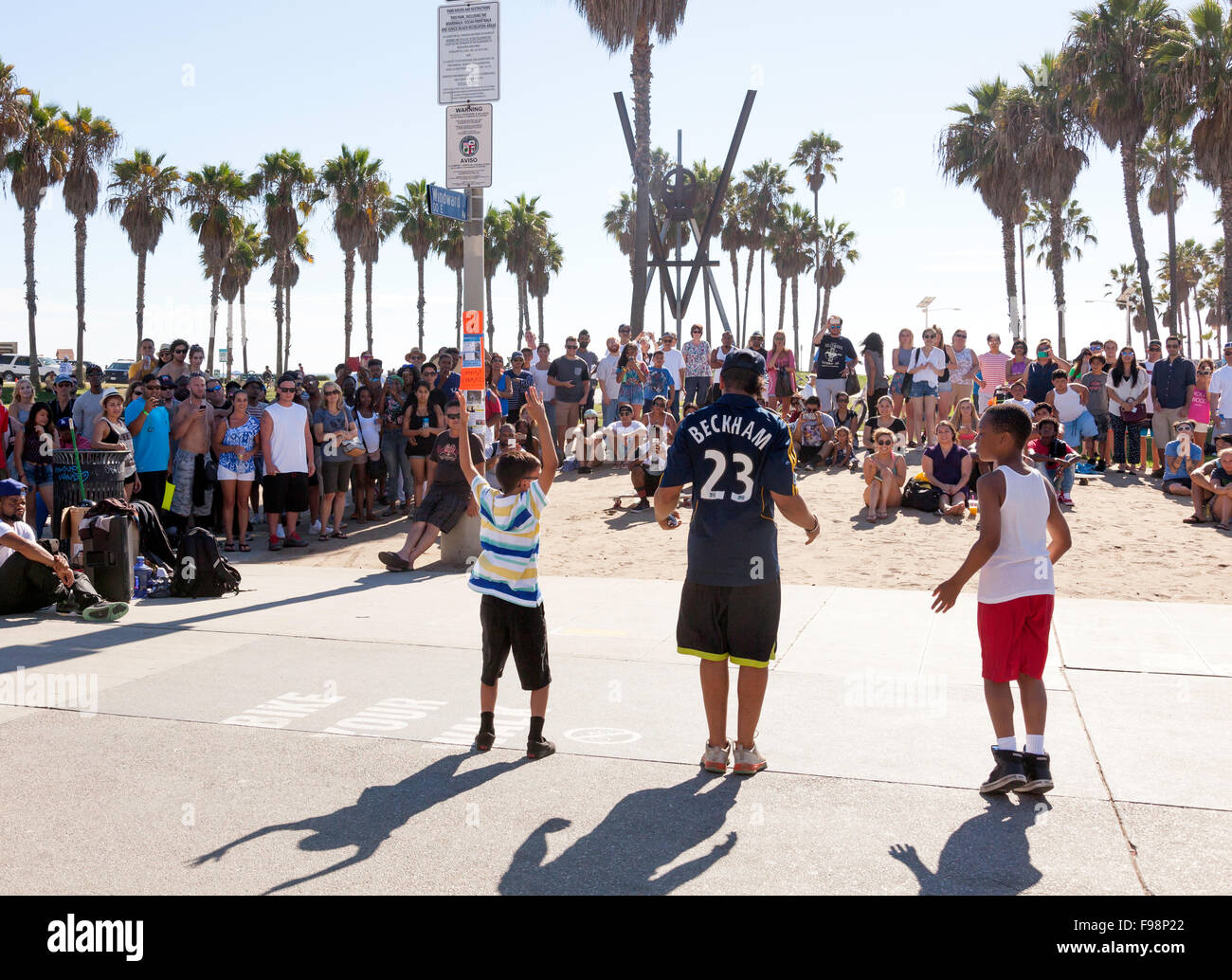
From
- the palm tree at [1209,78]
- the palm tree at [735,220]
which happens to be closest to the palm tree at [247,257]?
the palm tree at [735,220]

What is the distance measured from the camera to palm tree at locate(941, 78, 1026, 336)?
3447 centimetres

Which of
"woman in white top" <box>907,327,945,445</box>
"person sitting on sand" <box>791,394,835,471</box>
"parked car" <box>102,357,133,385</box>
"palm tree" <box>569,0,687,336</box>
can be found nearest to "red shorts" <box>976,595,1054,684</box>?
"person sitting on sand" <box>791,394,835,471</box>

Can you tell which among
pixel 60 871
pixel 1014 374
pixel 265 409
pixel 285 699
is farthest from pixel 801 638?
pixel 1014 374

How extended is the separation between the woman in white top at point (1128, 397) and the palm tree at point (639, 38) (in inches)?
431

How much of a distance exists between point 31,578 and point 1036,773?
26.0ft

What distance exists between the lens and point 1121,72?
28.5 meters

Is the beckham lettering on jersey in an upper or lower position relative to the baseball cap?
lower

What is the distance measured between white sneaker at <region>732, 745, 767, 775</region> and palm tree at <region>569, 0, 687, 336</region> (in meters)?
19.6

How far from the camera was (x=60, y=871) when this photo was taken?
382 cm

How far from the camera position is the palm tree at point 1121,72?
27984 millimetres

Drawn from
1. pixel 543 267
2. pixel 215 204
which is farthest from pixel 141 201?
pixel 543 267

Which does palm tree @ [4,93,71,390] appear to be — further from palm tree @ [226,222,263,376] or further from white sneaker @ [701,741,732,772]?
white sneaker @ [701,741,732,772]

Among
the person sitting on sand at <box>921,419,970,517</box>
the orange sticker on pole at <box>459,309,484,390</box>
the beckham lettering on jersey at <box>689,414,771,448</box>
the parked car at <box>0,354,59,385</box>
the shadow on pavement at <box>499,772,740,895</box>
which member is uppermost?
the parked car at <box>0,354,59,385</box>

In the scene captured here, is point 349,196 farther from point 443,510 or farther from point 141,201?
point 443,510
